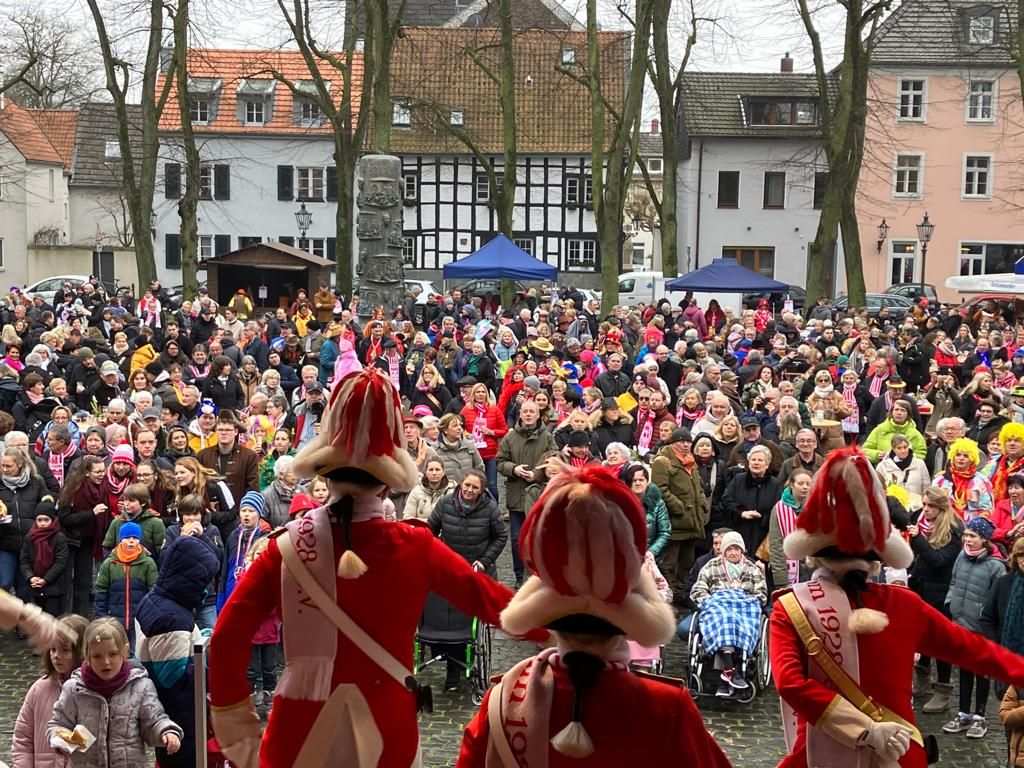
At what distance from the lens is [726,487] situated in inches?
450

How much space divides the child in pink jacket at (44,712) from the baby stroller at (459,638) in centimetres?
331

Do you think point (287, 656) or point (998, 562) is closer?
point (287, 656)

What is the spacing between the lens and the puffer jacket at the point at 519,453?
12266 mm

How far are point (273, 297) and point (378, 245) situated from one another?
1666 centimetres

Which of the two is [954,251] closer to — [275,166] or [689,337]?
[275,166]

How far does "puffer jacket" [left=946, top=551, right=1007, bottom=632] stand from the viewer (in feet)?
29.7

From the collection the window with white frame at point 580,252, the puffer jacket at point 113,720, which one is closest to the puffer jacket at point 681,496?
the puffer jacket at point 113,720

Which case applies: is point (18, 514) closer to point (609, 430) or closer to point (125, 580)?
point (125, 580)

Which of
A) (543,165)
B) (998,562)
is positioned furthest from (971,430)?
(543,165)

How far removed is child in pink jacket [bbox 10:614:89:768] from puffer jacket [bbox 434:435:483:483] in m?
5.43

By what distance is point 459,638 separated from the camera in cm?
983

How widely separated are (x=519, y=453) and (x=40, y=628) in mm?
8663

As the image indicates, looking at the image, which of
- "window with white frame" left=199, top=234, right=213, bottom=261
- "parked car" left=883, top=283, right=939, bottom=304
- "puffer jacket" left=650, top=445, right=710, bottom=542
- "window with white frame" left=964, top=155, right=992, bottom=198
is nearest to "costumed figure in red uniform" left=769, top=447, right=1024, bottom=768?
"puffer jacket" left=650, top=445, right=710, bottom=542

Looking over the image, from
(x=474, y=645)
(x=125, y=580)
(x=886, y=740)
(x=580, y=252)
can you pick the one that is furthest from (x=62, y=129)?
(x=886, y=740)
